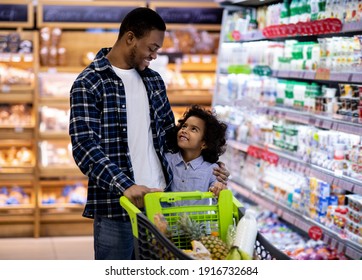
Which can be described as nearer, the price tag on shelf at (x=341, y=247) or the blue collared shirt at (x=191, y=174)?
the blue collared shirt at (x=191, y=174)

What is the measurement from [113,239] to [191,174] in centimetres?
47

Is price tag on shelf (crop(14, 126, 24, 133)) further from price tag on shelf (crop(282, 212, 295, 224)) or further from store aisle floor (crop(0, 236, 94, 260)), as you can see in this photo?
price tag on shelf (crop(282, 212, 295, 224))

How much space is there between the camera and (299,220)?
18.0 ft

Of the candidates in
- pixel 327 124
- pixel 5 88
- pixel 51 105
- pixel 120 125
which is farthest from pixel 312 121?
pixel 5 88

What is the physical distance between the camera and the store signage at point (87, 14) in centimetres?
746

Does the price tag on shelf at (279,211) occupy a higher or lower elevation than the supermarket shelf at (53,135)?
lower

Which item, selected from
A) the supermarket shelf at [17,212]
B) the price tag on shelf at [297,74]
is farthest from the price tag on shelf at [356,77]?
the supermarket shelf at [17,212]

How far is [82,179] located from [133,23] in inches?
176

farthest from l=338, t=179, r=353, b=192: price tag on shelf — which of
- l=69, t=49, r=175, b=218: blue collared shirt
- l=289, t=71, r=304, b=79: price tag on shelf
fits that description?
l=69, t=49, r=175, b=218: blue collared shirt

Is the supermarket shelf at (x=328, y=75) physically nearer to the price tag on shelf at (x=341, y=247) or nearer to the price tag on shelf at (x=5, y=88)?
the price tag on shelf at (x=341, y=247)

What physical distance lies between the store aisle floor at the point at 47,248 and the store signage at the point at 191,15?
2.21 meters

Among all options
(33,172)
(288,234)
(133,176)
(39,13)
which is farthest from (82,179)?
(133,176)

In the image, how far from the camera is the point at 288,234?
20.6 ft

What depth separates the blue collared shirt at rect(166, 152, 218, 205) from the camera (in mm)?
3594
